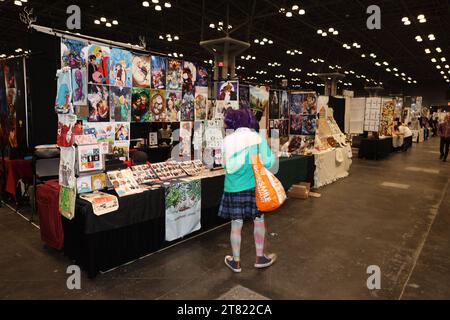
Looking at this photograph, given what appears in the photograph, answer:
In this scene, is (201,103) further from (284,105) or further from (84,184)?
(284,105)

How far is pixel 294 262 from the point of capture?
11.3 feet

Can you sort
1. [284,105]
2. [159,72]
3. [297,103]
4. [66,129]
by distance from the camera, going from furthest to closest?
1. [297,103]
2. [284,105]
3. [159,72]
4. [66,129]

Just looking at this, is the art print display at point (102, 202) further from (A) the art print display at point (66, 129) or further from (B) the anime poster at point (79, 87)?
(B) the anime poster at point (79, 87)

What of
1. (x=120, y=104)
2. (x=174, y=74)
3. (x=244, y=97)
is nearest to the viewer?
(x=120, y=104)

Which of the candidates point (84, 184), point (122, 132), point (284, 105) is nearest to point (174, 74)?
point (122, 132)

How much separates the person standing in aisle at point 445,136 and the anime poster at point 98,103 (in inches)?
425

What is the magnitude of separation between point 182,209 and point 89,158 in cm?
119

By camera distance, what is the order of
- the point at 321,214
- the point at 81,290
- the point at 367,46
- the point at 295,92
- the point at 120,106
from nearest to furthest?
1. the point at 81,290
2. the point at 120,106
3. the point at 321,214
4. the point at 295,92
5. the point at 367,46

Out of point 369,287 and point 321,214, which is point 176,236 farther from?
point 321,214

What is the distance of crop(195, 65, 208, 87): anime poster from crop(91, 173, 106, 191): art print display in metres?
1.85

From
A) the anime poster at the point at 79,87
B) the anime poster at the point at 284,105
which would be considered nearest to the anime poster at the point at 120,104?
the anime poster at the point at 79,87

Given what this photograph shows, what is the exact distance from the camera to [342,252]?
3.73 meters

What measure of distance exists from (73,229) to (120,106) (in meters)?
1.37
